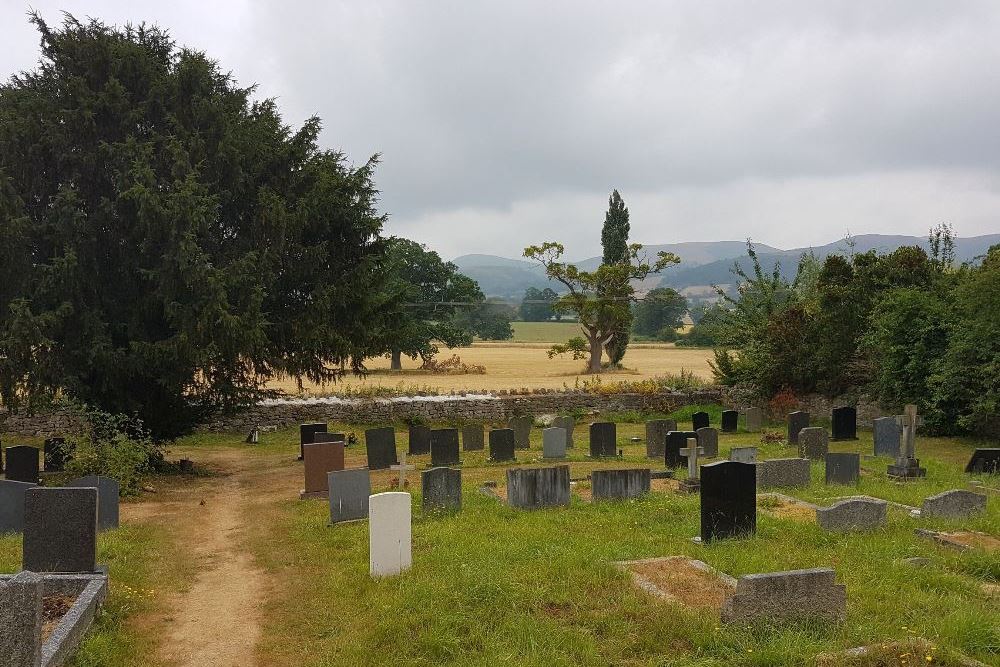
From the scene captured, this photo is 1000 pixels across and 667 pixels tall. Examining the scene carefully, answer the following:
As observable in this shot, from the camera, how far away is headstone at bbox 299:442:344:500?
14117mm

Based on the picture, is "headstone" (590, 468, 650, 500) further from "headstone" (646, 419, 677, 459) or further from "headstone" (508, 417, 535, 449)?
"headstone" (508, 417, 535, 449)

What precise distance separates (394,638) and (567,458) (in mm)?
12658

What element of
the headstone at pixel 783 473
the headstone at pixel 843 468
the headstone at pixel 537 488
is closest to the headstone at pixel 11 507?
the headstone at pixel 537 488

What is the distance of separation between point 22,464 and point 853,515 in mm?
13219

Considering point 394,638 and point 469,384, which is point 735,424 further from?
point 394,638

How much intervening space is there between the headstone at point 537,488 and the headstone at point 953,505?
15.8 ft

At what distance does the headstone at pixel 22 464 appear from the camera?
46.3ft

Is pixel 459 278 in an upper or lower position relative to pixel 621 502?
upper

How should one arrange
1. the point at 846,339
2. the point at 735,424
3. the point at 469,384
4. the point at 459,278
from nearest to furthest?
1. the point at 735,424
2. the point at 846,339
3. the point at 469,384
4. the point at 459,278

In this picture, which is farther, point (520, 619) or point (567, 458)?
point (567, 458)

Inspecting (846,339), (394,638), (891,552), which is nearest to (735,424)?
(846,339)

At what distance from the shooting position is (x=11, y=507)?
34.6ft

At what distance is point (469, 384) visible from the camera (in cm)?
3931

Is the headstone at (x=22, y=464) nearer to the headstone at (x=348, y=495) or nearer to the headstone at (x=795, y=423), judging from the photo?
the headstone at (x=348, y=495)
